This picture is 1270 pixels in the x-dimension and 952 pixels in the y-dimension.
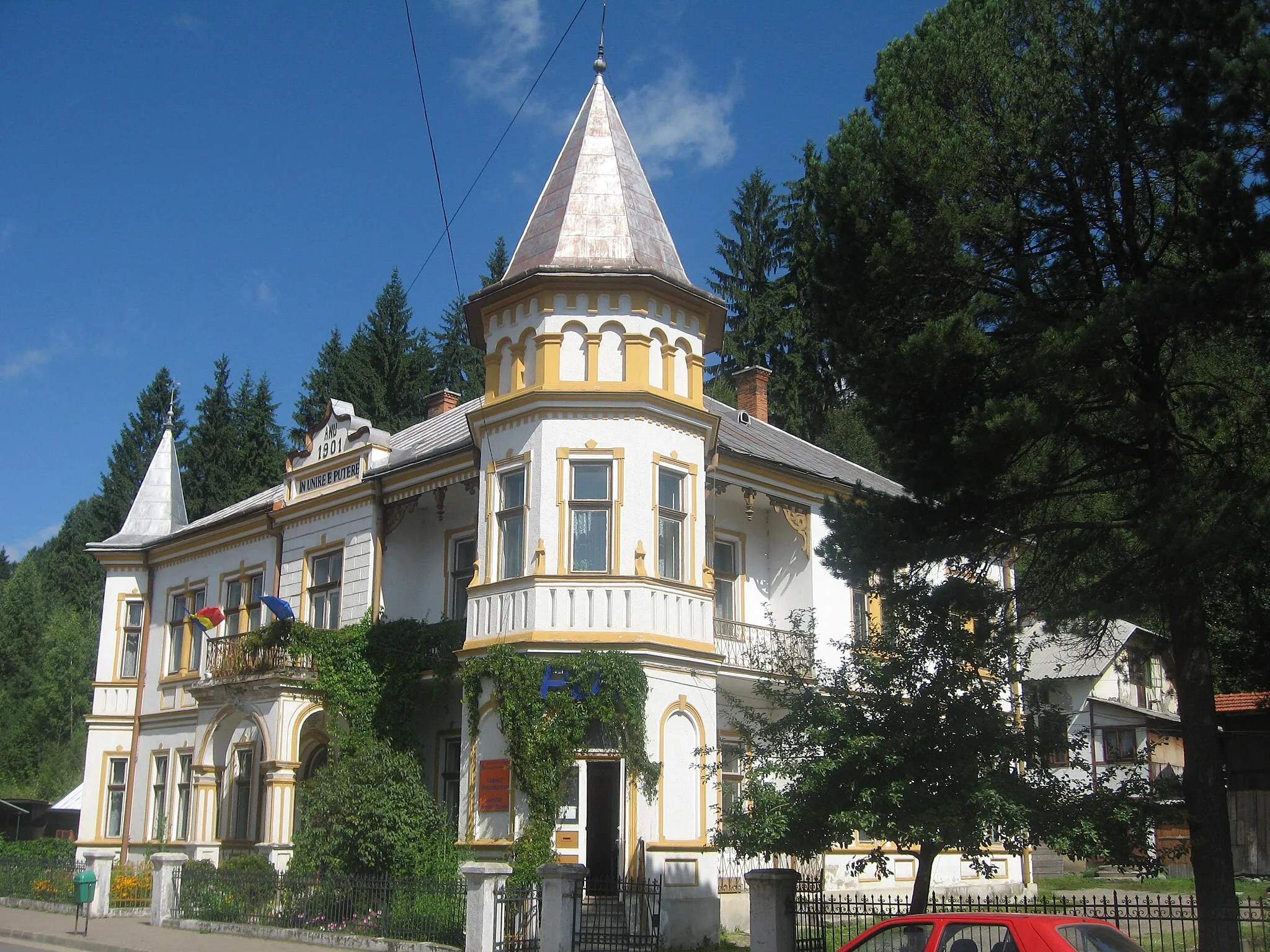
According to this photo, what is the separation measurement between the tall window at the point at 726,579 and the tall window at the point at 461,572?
4767mm

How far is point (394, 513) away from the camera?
24344 millimetres

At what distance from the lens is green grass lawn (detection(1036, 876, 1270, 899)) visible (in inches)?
1043

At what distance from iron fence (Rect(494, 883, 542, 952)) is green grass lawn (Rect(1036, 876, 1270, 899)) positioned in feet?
47.8

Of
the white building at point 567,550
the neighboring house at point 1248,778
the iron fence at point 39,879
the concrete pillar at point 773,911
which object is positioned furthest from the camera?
the neighboring house at point 1248,778

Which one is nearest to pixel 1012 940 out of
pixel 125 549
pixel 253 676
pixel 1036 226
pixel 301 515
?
pixel 1036 226

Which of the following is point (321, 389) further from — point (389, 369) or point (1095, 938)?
point (1095, 938)

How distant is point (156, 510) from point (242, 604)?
7490 millimetres

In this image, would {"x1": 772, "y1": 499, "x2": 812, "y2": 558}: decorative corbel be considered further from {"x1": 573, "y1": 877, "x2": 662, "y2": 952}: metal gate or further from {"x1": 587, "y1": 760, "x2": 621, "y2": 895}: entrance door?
{"x1": 573, "y1": 877, "x2": 662, "y2": 952}: metal gate

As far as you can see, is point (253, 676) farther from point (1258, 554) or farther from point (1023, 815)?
point (1258, 554)

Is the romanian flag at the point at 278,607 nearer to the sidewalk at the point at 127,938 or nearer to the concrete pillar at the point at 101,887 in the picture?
the concrete pillar at the point at 101,887

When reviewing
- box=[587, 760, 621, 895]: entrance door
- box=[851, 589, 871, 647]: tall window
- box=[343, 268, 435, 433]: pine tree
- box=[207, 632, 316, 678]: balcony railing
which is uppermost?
box=[343, 268, 435, 433]: pine tree

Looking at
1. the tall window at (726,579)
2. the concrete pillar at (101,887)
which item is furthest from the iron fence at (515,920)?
the concrete pillar at (101,887)

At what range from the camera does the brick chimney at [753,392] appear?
31.0 m

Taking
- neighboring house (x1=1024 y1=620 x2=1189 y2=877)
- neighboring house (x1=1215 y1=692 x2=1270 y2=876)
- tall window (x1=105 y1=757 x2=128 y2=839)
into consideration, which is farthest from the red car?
tall window (x1=105 y1=757 x2=128 y2=839)
